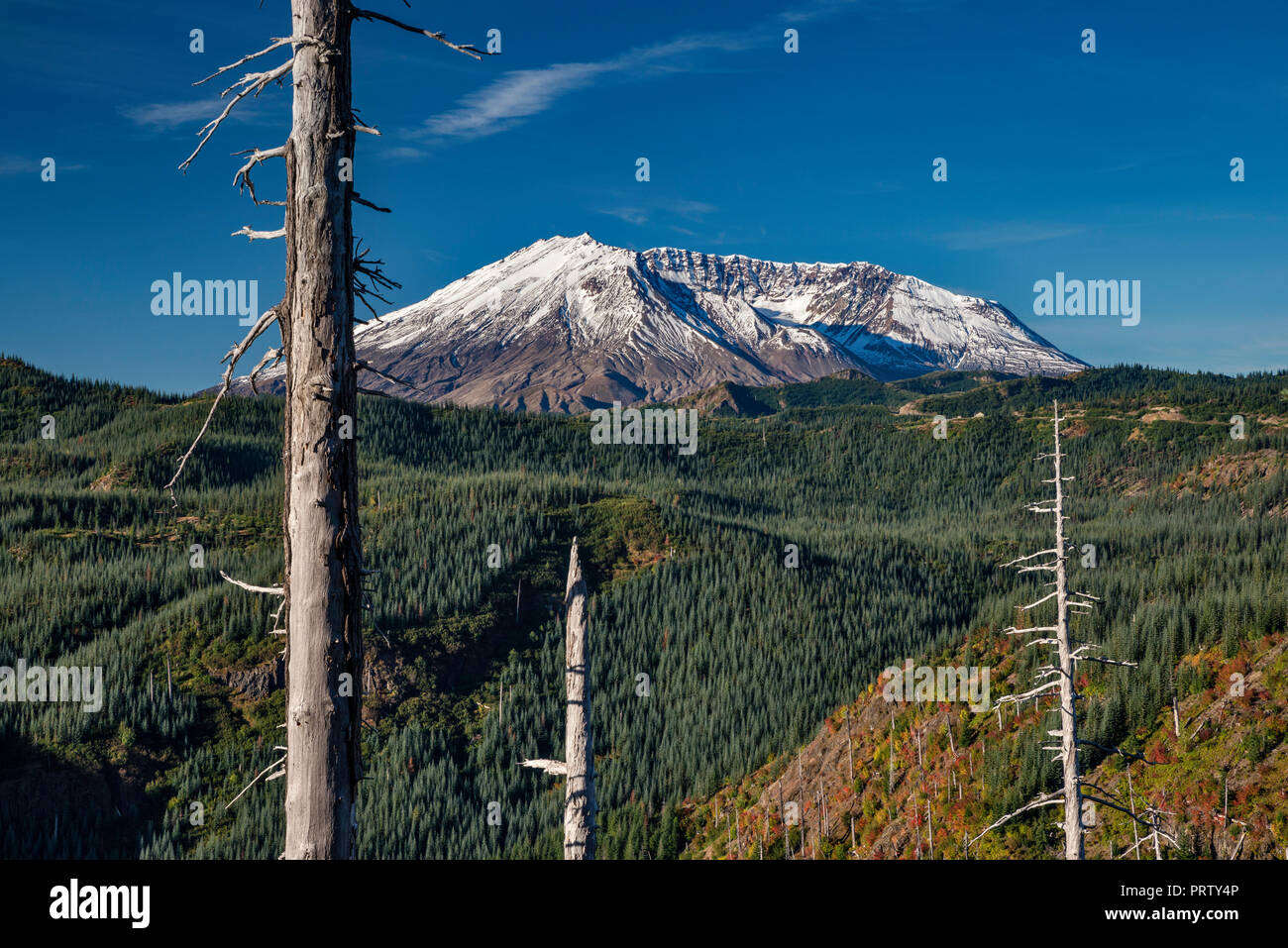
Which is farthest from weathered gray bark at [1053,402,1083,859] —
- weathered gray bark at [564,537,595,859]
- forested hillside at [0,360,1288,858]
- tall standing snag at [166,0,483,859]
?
forested hillside at [0,360,1288,858]

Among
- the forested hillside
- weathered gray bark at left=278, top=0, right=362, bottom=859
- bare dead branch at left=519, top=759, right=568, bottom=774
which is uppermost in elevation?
weathered gray bark at left=278, top=0, right=362, bottom=859

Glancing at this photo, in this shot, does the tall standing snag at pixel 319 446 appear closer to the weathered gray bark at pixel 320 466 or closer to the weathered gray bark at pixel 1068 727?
the weathered gray bark at pixel 320 466

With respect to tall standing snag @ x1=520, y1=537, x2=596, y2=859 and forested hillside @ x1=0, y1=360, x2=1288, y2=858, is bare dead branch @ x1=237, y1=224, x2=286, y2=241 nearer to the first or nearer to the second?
tall standing snag @ x1=520, y1=537, x2=596, y2=859

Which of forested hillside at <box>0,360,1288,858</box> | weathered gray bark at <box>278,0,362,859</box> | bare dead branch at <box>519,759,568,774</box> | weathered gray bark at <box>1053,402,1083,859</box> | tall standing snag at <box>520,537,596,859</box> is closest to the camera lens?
weathered gray bark at <box>278,0,362,859</box>

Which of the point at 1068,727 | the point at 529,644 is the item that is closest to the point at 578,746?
the point at 1068,727

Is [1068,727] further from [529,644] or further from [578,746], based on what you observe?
[529,644]

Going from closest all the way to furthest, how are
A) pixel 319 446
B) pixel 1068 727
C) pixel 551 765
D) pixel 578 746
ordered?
pixel 319 446, pixel 551 765, pixel 578 746, pixel 1068 727

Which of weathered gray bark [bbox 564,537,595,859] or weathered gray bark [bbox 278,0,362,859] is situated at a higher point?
weathered gray bark [bbox 278,0,362,859]
